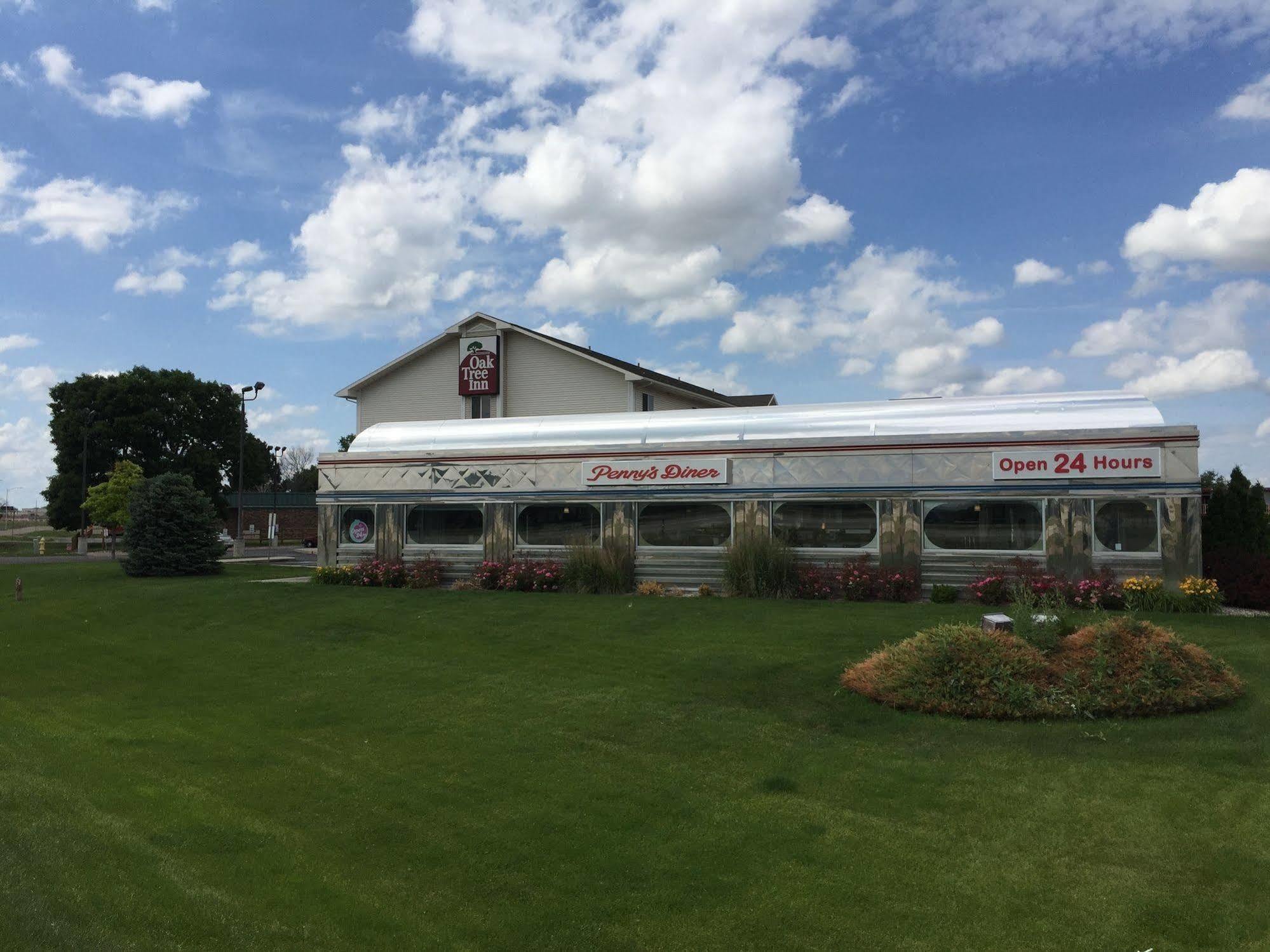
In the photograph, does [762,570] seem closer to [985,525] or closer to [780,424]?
[780,424]

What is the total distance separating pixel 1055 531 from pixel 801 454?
482 centimetres

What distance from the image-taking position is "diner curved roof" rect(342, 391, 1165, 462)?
57.1 feet

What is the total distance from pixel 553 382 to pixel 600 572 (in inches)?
711

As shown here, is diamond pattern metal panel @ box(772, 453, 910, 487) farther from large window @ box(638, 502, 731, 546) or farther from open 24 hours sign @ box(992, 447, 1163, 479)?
open 24 hours sign @ box(992, 447, 1163, 479)

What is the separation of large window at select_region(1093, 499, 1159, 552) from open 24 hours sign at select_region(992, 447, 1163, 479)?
0.50m

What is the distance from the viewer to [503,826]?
22.1ft

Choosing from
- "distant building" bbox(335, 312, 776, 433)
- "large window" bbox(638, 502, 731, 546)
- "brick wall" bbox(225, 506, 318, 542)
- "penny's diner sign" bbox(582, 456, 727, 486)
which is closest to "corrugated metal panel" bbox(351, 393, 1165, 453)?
"penny's diner sign" bbox(582, 456, 727, 486)

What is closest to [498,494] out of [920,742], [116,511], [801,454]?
[801,454]

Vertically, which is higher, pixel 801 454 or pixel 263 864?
pixel 801 454

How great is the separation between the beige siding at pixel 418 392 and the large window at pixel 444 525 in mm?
15511

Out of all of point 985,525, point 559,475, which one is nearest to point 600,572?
point 559,475

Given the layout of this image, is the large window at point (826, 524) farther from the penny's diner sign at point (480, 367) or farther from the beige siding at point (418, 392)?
the beige siding at point (418, 392)

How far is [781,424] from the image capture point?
19547 mm

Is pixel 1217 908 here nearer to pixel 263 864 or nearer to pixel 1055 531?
pixel 263 864
